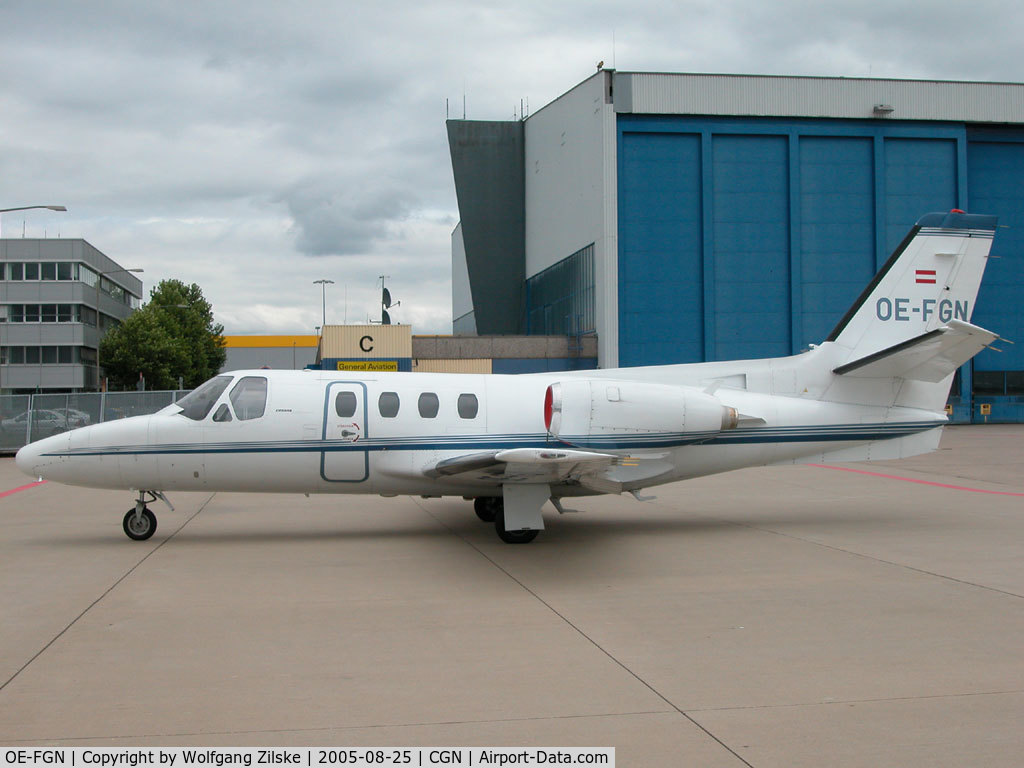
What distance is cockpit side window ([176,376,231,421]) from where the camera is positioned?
1265cm

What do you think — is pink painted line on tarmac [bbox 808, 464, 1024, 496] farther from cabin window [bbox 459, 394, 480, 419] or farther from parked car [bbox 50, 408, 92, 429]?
parked car [bbox 50, 408, 92, 429]

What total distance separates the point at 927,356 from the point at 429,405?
752cm

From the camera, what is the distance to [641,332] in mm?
44438

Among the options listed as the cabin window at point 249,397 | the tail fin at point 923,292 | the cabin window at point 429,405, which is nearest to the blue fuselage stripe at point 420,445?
the cabin window at point 429,405

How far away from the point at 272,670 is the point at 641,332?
1528 inches

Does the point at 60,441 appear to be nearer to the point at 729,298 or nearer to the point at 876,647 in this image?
the point at 876,647

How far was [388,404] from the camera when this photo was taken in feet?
42.1

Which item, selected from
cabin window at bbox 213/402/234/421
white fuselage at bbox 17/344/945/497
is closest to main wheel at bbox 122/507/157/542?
white fuselage at bbox 17/344/945/497

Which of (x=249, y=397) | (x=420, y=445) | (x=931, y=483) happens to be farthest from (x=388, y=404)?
(x=931, y=483)

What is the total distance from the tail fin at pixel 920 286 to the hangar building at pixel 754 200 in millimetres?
29171

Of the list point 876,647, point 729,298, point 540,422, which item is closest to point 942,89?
point 729,298

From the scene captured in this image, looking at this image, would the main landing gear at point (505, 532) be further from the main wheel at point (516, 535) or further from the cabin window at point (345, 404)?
the cabin window at point (345, 404)

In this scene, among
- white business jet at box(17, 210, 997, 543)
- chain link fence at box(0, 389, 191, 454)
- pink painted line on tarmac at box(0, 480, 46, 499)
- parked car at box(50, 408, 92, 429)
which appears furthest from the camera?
parked car at box(50, 408, 92, 429)

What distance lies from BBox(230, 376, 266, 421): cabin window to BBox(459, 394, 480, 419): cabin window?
9.16 feet
